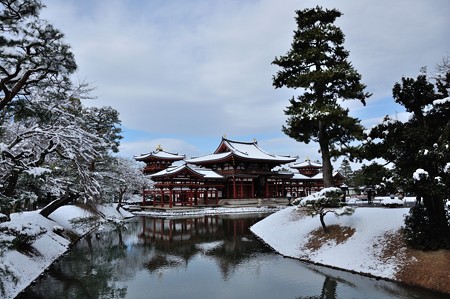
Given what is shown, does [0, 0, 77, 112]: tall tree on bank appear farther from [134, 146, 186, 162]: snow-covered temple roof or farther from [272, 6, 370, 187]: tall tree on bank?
[134, 146, 186, 162]: snow-covered temple roof

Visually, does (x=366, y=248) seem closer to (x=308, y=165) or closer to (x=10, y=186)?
(x=10, y=186)

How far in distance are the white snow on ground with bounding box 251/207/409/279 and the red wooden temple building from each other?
77.0 ft

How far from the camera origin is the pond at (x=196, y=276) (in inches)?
394

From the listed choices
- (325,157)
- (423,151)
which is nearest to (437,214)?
(423,151)

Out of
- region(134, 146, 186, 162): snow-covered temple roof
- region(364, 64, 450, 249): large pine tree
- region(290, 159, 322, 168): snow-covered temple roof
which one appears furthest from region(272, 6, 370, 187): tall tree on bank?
region(290, 159, 322, 168): snow-covered temple roof

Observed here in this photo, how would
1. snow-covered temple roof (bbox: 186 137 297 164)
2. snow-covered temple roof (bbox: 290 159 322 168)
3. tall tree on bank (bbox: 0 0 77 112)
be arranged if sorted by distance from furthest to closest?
1. snow-covered temple roof (bbox: 290 159 322 168)
2. snow-covered temple roof (bbox: 186 137 297 164)
3. tall tree on bank (bbox: 0 0 77 112)

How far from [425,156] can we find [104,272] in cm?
1190

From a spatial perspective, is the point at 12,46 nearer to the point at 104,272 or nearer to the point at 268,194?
the point at 104,272

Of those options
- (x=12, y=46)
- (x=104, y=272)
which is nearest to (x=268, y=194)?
(x=104, y=272)

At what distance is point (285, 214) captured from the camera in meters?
20.8

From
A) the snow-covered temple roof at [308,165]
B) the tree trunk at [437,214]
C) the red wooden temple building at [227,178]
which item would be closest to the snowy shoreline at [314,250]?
the tree trunk at [437,214]

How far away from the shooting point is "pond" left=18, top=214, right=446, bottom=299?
32.9 feet

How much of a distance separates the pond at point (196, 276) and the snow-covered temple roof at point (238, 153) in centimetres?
2875

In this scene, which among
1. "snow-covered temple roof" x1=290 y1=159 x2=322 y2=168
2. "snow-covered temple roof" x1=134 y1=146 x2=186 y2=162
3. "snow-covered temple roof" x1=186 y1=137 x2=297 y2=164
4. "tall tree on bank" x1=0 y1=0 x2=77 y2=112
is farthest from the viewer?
"snow-covered temple roof" x1=290 y1=159 x2=322 y2=168
